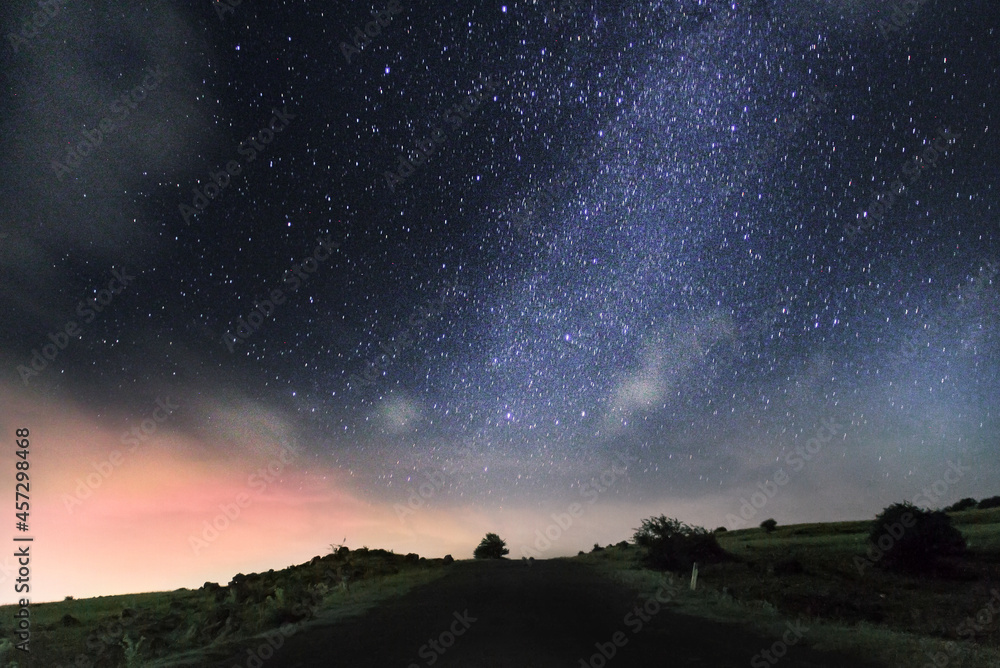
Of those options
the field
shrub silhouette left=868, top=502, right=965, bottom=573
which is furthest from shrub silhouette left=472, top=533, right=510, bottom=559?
shrub silhouette left=868, top=502, right=965, bottom=573

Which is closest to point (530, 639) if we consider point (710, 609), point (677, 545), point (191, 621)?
point (710, 609)

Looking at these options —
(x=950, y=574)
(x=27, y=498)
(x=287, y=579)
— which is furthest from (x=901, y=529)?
(x=27, y=498)

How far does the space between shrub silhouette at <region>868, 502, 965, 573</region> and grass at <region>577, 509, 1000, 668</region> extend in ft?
2.78

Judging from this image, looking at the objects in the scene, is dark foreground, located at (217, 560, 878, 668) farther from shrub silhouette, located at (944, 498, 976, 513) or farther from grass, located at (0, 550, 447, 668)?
shrub silhouette, located at (944, 498, 976, 513)

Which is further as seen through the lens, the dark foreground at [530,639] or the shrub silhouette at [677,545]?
the shrub silhouette at [677,545]

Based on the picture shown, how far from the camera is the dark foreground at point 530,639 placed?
8.39m

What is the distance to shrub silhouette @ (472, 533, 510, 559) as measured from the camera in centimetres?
4922

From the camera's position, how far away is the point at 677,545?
2798 cm

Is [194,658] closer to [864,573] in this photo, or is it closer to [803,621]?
[803,621]

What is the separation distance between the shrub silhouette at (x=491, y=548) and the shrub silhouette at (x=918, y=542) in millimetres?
28831

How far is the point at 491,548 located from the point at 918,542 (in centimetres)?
3121

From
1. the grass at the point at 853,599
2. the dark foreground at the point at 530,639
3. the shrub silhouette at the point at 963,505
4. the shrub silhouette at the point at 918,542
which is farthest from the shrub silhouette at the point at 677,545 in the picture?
the shrub silhouette at the point at 963,505

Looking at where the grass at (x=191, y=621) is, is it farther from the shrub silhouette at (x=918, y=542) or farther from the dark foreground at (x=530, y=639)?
the shrub silhouette at (x=918, y=542)

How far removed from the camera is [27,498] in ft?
34.0
